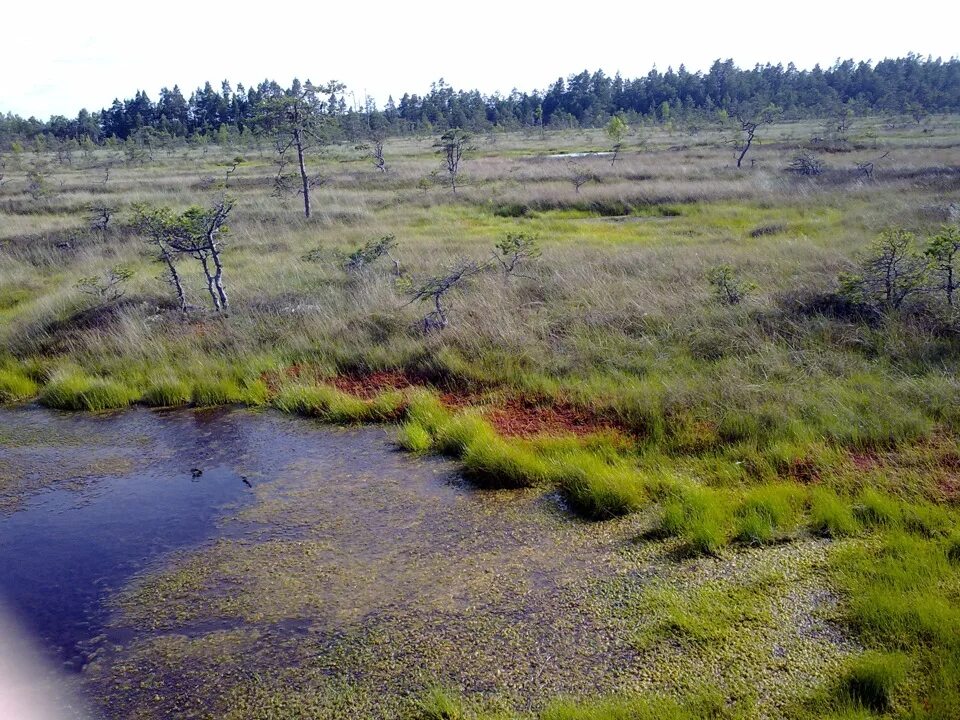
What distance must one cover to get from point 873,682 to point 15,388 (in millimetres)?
10038

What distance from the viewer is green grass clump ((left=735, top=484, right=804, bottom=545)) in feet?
15.3

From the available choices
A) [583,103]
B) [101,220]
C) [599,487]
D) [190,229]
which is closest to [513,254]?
[190,229]

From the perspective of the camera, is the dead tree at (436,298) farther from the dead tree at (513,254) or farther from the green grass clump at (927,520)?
the green grass clump at (927,520)

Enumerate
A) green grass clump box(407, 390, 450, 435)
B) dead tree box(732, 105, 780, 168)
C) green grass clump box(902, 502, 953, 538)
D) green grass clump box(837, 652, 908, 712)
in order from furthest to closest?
dead tree box(732, 105, 780, 168) < green grass clump box(407, 390, 450, 435) < green grass clump box(902, 502, 953, 538) < green grass clump box(837, 652, 908, 712)

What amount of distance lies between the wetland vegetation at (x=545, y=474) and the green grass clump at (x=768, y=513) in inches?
0.8

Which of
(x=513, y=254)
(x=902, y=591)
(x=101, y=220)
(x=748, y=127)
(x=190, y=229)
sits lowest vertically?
(x=902, y=591)

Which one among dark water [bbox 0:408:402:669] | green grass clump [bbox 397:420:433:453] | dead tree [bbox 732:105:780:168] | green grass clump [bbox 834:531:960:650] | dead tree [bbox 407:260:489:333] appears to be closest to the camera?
green grass clump [bbox 834:531:960:650]

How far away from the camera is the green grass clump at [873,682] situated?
3199mm

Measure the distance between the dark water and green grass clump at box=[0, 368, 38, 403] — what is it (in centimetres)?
42

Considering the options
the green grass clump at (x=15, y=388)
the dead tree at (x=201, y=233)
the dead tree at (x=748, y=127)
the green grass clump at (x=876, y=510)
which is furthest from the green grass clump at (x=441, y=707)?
the dead tree at (x=748, y=127)

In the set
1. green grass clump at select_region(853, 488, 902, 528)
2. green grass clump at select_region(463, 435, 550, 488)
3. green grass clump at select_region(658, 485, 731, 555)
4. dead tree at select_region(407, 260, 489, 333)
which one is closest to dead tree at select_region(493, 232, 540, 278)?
dead tree at select_region(407, 260, 489, 333)

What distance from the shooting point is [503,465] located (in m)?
5.97

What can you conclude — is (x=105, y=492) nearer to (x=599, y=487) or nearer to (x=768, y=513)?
(x=599, y=487)

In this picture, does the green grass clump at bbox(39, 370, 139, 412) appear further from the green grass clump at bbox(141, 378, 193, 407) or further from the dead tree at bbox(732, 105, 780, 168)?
the dead tree at bbox(732, 105, 780, 168)
